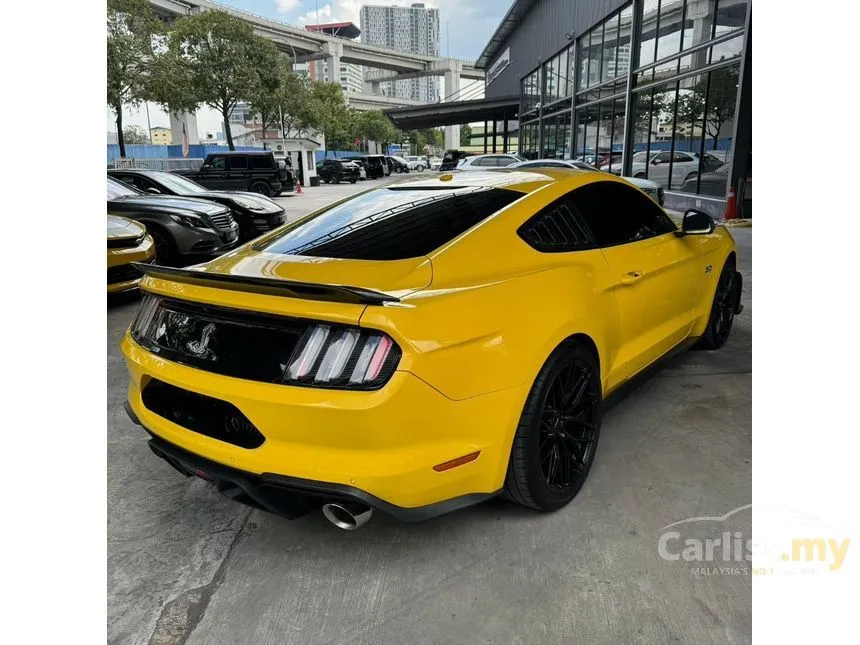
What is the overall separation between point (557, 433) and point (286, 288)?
4.34ft

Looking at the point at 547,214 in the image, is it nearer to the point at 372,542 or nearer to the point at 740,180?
the point at 372,542

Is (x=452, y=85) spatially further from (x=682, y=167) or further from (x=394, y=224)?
(x=394, y=224)

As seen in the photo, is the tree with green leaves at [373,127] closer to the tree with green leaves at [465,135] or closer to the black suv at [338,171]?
the tree with green leaves at [465,135]

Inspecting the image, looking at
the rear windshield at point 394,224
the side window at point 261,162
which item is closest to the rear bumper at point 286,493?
the rear windshield at point 394,224

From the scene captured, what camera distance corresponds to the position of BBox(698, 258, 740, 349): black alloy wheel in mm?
4562

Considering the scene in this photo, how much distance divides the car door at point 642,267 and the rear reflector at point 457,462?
1.28m

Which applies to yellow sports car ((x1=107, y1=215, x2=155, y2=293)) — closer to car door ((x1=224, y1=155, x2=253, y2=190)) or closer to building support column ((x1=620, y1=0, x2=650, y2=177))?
building support column ((x1=620, y1=0, x2=650, y2=177))

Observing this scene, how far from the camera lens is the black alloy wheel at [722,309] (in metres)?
4.56

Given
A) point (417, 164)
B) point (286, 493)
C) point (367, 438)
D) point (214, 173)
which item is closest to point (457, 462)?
point (367, 438)

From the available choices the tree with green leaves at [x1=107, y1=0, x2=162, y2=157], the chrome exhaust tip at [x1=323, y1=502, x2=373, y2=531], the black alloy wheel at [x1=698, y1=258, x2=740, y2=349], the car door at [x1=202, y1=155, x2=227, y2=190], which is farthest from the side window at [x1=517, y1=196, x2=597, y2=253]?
the tree with green leaves at [x1=107, y1=0, x2=162, y2=157]

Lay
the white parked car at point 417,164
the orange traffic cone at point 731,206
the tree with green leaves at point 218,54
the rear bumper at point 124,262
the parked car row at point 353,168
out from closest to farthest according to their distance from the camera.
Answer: the rear bumper at point 124,262
the orange traffic cone at point 731,206
the tree with green leaves at point 218,54
the parked car row at point 353,168
the white parked car at point 417,164

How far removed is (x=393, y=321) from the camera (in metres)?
2.00
